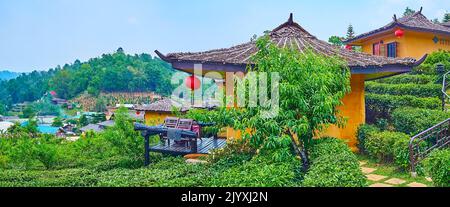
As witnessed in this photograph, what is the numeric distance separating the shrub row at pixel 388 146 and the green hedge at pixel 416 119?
1.12 metres

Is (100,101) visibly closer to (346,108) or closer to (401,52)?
(401,52)

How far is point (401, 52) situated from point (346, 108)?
32.4 ft

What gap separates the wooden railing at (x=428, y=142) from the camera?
625cm

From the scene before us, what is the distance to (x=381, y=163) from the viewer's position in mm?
7219

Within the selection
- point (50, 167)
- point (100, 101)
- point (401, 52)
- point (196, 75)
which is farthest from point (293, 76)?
point (100, 101)

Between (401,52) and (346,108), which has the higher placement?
(401,52)

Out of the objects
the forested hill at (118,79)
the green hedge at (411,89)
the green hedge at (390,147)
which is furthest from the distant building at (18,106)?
the green hedge at (390,147)

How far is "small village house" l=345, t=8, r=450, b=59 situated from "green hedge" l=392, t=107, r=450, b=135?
8.13m

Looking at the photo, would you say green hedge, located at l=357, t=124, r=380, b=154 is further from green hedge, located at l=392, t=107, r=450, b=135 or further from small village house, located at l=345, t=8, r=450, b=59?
small village house, located at l=345, t=8, r=450, b=59

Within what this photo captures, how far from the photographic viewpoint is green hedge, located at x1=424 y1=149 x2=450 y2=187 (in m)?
4.70

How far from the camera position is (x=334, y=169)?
14.8ft

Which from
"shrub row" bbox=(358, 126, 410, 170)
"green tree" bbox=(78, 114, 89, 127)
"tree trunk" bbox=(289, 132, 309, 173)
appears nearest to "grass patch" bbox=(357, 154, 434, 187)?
"shrub row" bbox=(358, 126, 410, 170)

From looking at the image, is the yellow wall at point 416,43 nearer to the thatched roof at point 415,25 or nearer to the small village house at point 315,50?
the thatched roof at point 415,25

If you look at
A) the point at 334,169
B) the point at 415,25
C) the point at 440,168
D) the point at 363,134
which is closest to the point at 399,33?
the point at 415,25
